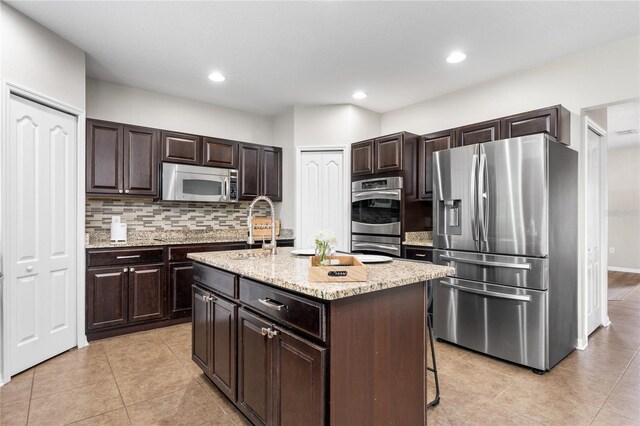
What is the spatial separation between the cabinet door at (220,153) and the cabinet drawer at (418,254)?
8.07 ft

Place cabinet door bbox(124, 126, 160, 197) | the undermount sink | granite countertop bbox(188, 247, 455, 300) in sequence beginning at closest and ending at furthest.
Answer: granite countertop bbox(188, 247, 455, 300) → the undermount sink → cabinet door bbox(124, 126, 160, 197)

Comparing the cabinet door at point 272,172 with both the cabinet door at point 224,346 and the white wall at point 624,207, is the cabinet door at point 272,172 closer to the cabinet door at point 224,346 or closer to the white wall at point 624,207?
the cabinet door at point 224,346

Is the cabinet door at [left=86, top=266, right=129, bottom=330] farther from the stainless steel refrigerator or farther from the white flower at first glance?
the stainless steel refrigerator

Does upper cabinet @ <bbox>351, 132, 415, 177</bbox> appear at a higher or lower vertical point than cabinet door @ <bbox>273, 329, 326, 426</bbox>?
higher

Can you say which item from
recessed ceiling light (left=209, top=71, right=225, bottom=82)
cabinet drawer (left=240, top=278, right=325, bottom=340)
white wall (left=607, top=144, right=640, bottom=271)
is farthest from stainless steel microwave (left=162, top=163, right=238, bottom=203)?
white wall (left=607, top=144, right=640, bottom=271)

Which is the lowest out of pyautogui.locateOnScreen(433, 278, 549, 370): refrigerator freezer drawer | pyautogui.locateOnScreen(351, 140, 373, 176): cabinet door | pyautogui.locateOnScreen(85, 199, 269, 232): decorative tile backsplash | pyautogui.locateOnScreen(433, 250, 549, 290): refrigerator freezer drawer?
pyautogui.locateOnScreen(433, 278, 549, 370): refrigerator freezer drawer

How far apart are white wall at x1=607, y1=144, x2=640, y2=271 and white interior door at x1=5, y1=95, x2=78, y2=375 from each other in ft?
31.6

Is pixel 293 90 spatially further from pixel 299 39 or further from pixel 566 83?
pixel 566 83

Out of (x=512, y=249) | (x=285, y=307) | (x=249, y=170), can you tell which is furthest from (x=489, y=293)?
(x=249, y=170)

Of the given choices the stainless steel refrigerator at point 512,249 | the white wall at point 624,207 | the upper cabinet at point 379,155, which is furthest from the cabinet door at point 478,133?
the white wall at point 624,207

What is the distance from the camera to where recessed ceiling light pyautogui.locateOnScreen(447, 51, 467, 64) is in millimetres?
3213

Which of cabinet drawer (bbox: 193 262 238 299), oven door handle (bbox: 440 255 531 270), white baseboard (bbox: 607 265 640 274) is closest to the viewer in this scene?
cabinet drawer (bbox: 193 262 238 299)

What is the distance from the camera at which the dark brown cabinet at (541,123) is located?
9.66 feet

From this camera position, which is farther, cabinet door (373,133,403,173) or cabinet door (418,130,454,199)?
cabinet door (373,133,403,173)
